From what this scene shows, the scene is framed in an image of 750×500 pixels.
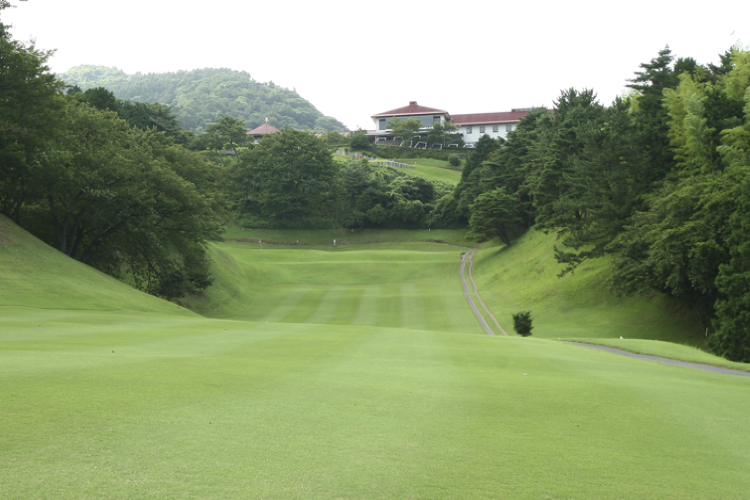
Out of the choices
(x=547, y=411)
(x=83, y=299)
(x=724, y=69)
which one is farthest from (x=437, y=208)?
(x=547, y=411)

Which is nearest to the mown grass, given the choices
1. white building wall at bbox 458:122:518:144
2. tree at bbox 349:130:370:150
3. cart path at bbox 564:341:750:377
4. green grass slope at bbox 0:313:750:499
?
tree at bbox 349:130:370:150

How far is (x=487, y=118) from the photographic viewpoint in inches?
5354

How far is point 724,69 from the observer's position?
179ft

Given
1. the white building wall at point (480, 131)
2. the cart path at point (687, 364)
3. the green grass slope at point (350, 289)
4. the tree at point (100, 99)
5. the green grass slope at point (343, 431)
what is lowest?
the green grass slope at point (350, 289)

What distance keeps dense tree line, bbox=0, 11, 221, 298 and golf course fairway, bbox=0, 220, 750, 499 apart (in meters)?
19.4

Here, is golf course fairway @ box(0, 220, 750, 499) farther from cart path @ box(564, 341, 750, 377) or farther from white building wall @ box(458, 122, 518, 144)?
white building wall @ box(458, 122, 518, 144)

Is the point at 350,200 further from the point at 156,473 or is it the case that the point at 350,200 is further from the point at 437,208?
the point at 156,473

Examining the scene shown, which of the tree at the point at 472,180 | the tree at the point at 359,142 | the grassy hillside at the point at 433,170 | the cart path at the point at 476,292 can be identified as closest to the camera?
the cart path at the point at 476,292

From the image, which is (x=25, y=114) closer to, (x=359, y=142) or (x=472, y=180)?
(x=472, y=180)

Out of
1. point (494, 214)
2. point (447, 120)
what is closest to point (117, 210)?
point (494, 214)

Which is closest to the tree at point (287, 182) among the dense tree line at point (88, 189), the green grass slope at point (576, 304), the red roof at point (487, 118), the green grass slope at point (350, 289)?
the green grass slope at point (350, 289)

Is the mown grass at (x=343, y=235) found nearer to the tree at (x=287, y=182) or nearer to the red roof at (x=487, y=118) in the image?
the tree at (x=287, y=182)

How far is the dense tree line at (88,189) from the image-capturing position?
1206 inches

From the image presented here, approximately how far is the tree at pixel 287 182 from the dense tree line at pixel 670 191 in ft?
113
